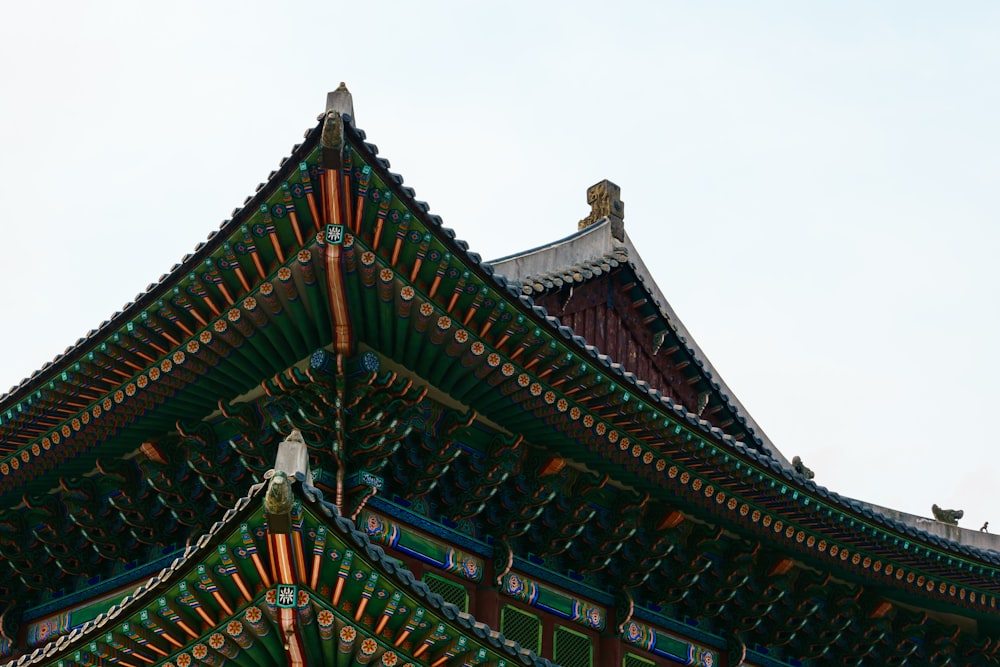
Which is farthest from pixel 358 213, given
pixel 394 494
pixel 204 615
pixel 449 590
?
pixel 449 590

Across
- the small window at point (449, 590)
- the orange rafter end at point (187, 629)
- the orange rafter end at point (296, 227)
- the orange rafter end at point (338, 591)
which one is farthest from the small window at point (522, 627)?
the orange rafter end at point (296, 227)

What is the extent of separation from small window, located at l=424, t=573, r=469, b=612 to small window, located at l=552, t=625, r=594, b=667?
1506 mm

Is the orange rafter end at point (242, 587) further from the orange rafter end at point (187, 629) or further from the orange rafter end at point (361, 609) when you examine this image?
the orange rafter end at point (361, 609)

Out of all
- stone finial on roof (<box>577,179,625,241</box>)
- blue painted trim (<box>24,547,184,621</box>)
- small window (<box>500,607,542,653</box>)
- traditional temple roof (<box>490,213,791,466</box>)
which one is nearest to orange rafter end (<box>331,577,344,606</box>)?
small window (<box>500,607,542,653</box>)

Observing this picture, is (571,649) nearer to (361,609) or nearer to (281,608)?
(361,609)

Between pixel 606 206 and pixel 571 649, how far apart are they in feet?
25.7

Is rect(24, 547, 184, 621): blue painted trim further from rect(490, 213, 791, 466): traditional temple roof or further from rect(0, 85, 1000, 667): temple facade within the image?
rect(490, 213, 791, 466): traditional temple roof

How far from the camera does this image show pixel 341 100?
13586 mm

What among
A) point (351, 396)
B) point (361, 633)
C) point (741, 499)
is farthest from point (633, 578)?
point (361, 633)

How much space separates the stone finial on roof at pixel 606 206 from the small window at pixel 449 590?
771cm

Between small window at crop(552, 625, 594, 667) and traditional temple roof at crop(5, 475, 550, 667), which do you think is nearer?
traditional temple roof at crop(5, 475, 550, 667)

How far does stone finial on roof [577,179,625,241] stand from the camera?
22812mm

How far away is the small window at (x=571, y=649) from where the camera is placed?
57.2 feet

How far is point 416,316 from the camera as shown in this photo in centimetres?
1477
